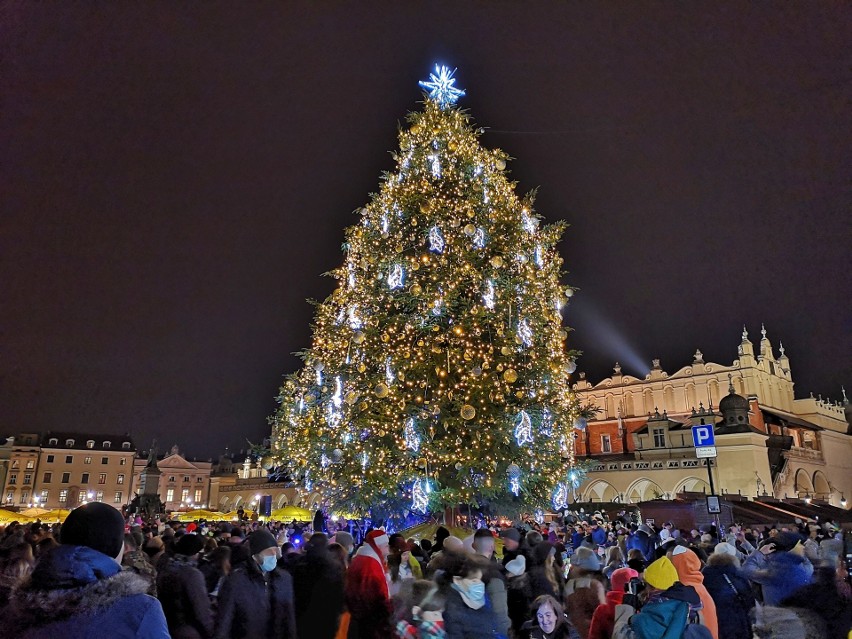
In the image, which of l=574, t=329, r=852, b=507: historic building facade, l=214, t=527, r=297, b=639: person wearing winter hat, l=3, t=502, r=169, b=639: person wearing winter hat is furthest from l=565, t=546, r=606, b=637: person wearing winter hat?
l=574, t=329, r=852, b=507: historic building facade

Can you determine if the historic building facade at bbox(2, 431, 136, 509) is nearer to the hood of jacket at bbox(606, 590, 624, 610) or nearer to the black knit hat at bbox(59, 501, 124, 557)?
the hood of jacket at bbox(606, 590, 624, 610)

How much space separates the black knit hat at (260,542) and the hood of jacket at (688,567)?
3787mm

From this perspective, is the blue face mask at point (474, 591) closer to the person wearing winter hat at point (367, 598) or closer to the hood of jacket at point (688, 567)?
the person wearing winter hat at point (367, 598)

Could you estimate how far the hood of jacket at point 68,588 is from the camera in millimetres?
2447

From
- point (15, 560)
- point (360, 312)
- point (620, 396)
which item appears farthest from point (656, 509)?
point (620, 396)

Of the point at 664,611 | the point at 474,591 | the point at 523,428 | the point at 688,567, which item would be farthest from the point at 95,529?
the point at 523,428

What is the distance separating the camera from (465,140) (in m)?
19.2

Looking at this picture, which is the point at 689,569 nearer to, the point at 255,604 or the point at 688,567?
the point at 688,567

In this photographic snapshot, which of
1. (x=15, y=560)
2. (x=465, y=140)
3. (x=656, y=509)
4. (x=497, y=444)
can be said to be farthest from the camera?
(x=656, y=509)

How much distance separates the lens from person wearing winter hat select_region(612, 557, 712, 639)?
13.3 ft

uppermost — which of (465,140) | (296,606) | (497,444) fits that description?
(465,140)

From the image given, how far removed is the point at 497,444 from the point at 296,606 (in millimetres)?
9929

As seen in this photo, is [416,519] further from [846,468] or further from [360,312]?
[846,468]

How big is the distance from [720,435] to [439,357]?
40333 millimetres
